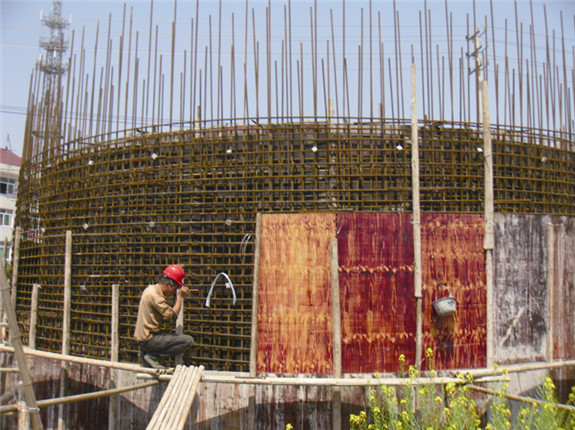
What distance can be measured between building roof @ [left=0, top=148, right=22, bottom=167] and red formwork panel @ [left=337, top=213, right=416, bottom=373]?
3768 centimetres

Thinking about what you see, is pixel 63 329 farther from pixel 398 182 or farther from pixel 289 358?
pixel 398 182

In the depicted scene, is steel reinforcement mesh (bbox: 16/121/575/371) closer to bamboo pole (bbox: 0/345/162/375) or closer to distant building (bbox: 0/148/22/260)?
bamboo pole (bbox: 0/345/162/375)

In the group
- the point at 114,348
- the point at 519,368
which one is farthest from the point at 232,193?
the point at 519,368

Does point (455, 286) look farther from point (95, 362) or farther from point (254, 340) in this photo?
point (95, 362)

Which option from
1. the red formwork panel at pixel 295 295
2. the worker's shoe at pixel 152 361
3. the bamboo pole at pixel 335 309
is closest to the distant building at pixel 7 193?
the worker's shoe at pixel 152 361

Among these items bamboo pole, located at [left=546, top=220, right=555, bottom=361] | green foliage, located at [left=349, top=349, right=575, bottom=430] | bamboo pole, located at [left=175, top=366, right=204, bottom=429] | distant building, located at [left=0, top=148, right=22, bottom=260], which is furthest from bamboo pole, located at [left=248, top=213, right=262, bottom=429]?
distant building, located at [left=0, top=148, right=22, bottom=260]

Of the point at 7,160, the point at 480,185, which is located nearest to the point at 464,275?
the point at 480,185

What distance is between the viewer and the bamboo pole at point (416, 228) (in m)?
7.31

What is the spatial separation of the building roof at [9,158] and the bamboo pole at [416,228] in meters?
37.9

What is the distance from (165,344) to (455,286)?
4780 millimetres

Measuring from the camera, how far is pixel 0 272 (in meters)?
3.99

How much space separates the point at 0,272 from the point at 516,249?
765cm

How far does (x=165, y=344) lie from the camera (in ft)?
22.5

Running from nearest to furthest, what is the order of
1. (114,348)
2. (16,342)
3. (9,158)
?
1. (16,342)
2. (114,348)
3. (9,158)
